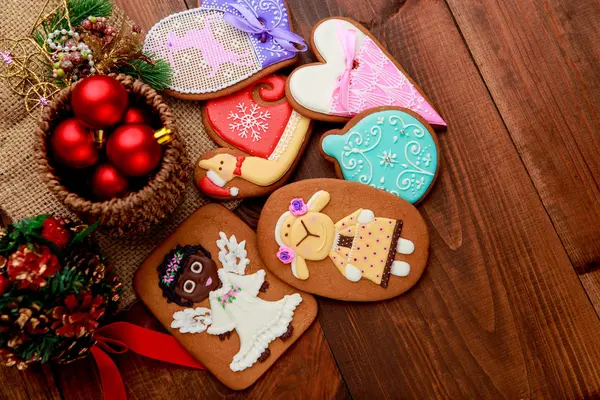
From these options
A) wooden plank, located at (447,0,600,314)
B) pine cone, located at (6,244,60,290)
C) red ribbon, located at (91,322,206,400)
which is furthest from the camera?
wooden plank, located at (447,0,600,314)

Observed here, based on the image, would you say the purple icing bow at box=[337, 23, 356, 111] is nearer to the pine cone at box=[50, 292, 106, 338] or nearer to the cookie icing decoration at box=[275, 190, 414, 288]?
the cookie icing decoration at box=[275, 190, 414, 288]

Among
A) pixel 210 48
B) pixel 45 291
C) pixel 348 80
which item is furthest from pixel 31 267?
pixel 348 80

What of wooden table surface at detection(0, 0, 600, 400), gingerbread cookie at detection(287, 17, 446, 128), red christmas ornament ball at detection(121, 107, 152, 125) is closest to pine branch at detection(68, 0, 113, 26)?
wooden table surface at detection(0, 0, 600, 400)

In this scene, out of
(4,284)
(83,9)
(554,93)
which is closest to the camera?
(4,284)

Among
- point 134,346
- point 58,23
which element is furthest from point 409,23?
point 134,346

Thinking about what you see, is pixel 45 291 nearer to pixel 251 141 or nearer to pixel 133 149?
pixel 133 149

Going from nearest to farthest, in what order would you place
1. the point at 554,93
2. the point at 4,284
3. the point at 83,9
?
the point at 4,284 < the point at 83,9 < the point at 554,93

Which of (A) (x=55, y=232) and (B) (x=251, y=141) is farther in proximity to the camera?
(B) (x=251, y=141)
